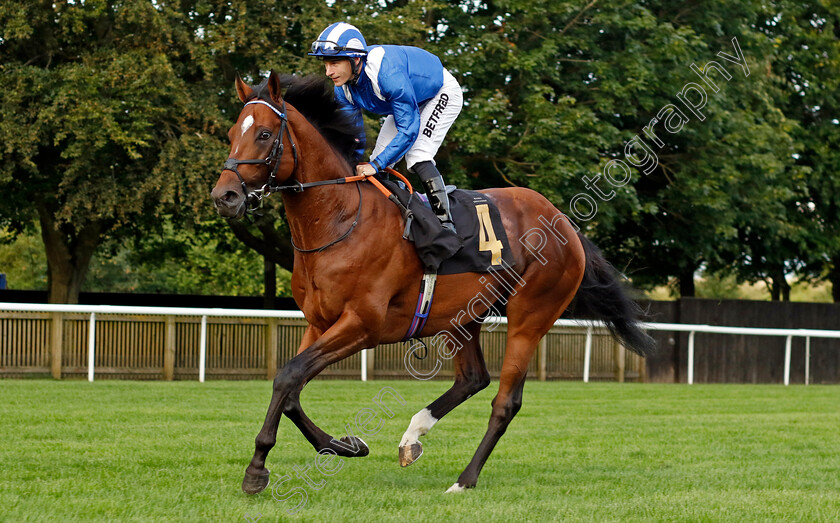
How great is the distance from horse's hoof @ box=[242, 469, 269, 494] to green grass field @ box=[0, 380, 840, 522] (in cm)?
5

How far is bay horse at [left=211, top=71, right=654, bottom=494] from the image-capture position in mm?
4969

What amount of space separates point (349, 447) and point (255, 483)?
788 millimetres

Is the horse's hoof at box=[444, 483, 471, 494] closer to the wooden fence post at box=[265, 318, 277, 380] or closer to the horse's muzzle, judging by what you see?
the horse's muzzle

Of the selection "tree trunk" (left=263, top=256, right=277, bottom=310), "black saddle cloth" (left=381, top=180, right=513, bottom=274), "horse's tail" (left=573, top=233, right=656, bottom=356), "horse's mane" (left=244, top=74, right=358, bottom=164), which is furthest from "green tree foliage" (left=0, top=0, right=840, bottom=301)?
"horse's mane" (left=244, top=74, right=358, bottom=164)

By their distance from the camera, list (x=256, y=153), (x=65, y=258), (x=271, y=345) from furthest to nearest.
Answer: (x=65, y=258) < (x=271, y=345) < (x=256, y=153)

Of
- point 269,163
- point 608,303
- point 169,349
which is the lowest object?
point 169,349

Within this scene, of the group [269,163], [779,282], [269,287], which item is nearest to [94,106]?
[269,287]

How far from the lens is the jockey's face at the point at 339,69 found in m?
5.39

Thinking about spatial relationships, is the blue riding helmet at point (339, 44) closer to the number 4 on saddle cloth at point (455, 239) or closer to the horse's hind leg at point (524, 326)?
the number 4 on saddle cloth at point (455, 239)

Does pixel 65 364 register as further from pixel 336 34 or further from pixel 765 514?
pixel 765 514

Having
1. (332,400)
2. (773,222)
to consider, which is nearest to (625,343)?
(332,400)

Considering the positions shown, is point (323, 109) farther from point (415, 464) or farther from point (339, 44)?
point (415, 464)

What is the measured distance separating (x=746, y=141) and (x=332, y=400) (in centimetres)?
1038

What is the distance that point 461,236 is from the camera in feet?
19.0
